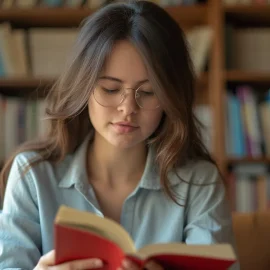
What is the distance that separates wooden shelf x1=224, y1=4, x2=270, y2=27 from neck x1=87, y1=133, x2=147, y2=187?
1.10 meters

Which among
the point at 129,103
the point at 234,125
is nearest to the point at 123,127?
the point at 129,103

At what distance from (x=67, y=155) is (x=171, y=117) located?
308 millimetres

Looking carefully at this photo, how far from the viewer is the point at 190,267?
2.52ft

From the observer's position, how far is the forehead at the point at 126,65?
3.38ft

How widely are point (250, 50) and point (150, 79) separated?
4.01 ft

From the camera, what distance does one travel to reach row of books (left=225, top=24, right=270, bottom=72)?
210 centimetres

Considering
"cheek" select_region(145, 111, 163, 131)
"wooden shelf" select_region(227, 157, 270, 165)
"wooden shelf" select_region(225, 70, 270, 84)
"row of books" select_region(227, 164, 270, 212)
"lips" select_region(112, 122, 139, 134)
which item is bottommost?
"row of books" select_region(227, 164, 270, 212)

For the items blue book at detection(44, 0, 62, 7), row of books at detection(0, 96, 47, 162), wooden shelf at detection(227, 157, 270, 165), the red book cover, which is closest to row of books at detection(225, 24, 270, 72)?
wooden shelf at detection(227, 157, 270, 165)

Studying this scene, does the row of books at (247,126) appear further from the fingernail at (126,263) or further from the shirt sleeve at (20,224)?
the fingernail at (126,263)

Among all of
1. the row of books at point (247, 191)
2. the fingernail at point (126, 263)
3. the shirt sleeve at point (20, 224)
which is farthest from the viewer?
the row of books at point (247, 191)

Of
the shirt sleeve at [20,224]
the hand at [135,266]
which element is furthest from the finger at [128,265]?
the shirt sleeve at [20,224]

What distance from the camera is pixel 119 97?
3.46 feet

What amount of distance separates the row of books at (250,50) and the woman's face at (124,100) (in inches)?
44.1

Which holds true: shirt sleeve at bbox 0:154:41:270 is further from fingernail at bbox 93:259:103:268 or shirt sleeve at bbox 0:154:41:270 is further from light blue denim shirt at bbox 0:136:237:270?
fingernail at bbox 93:259:103:268
